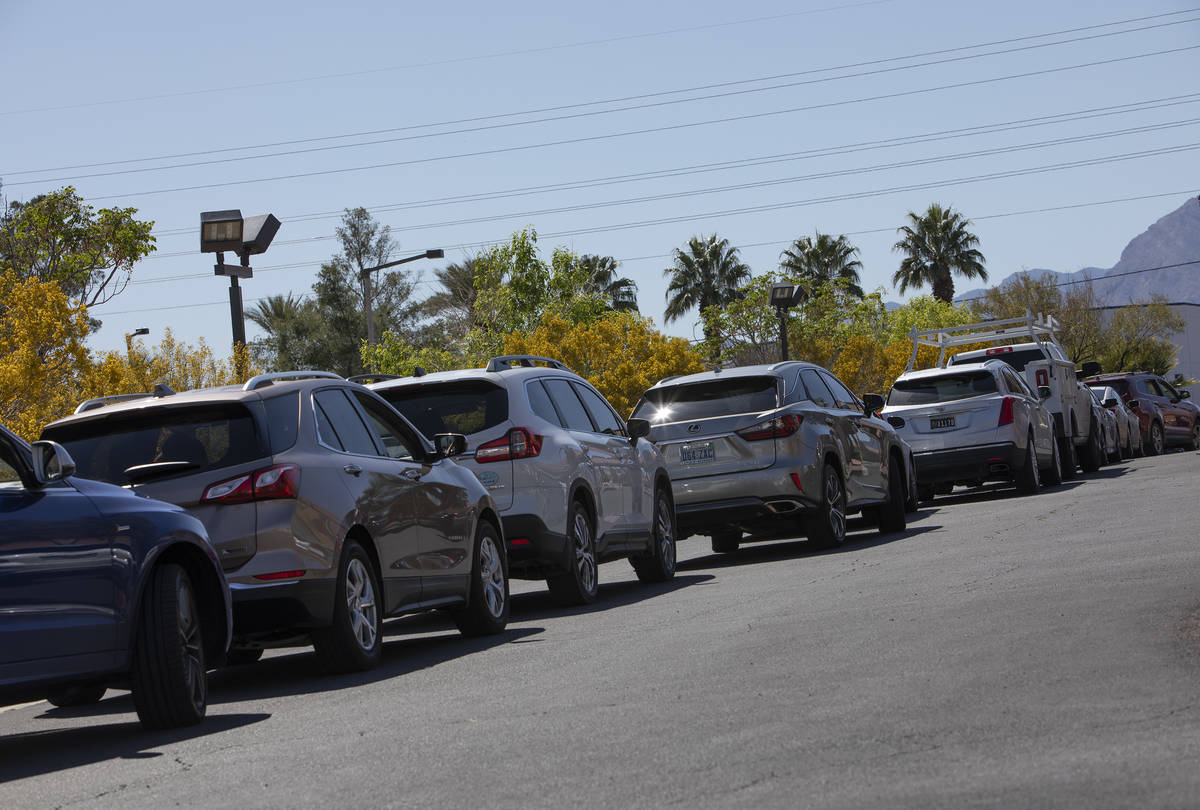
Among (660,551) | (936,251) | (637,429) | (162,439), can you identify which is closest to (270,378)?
(162,439)

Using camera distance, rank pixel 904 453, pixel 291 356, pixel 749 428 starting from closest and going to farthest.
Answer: pixel 749 428
pixel 904 453
pixel 291 356

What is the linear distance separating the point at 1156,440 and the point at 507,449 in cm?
2690

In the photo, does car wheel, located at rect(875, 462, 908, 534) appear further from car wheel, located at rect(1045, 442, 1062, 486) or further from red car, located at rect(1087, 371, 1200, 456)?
red car, located at rect(1087, 371, 1200, 456)

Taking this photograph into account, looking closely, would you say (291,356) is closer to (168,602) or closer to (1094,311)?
(1094,311)

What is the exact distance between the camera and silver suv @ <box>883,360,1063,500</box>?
20.9m

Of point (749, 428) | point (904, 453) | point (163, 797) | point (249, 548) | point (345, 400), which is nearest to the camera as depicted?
point (163, 797)

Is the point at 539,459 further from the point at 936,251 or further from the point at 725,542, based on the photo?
the point at 936,251

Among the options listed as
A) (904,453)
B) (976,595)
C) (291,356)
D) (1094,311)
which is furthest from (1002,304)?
(976,595)

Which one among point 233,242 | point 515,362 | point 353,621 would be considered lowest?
point 353,621

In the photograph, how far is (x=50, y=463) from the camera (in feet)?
22.0

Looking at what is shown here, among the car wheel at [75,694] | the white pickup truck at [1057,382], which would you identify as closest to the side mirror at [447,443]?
the car wheel at [75,694]

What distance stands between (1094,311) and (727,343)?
58.3 feet

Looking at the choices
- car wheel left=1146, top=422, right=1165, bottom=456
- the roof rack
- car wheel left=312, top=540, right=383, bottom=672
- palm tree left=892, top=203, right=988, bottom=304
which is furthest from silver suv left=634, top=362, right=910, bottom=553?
palm tree left=892, top=203, right=988, bottom=304

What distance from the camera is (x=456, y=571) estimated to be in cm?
995
